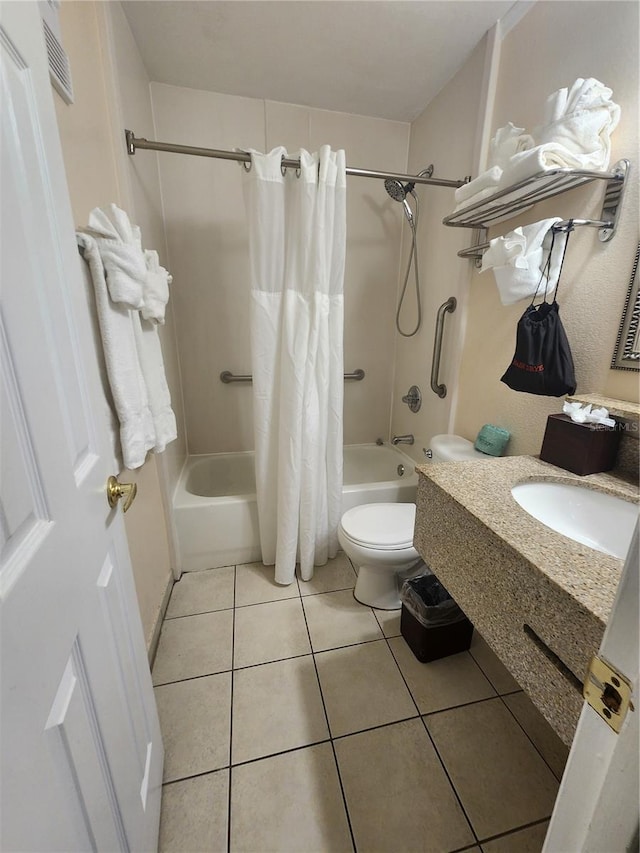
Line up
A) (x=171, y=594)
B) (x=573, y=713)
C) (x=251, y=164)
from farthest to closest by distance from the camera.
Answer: (x=171, y=594) < (x=251, y=164) < (x=573, y=713)

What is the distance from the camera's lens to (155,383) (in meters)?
1.23

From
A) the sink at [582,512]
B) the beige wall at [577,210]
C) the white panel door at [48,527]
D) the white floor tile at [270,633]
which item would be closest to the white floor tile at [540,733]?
the sink at [582,512]

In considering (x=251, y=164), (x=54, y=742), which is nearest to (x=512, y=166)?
(x=251, y=164)

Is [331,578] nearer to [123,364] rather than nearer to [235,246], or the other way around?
[123,364]

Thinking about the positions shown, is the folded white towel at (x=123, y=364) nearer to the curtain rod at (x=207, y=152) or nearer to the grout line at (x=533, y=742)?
the curtain rod at (x=207, y=152)

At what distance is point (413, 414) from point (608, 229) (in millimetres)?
1337

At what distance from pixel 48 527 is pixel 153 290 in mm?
874

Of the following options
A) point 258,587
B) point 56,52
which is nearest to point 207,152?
point 56,52

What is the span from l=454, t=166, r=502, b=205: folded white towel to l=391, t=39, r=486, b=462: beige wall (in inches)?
15.5

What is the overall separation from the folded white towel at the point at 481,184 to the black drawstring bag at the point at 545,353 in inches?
10.2

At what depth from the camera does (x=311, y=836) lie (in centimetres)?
90

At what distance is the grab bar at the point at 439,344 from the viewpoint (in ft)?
5.71

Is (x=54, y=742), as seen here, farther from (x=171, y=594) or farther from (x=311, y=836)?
(x=171, y=594)

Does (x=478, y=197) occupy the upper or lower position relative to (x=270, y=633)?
upper
